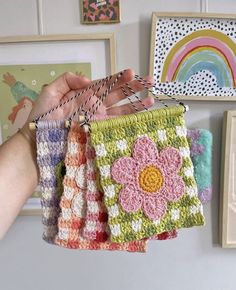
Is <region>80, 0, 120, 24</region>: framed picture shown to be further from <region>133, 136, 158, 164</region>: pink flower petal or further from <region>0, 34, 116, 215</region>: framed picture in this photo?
<region>133, 136, 158, 164</region>: pink flower petal

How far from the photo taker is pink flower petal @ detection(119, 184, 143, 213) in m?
0.53

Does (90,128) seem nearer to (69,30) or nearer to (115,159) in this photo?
(115,159)

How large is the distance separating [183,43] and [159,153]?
50 cm

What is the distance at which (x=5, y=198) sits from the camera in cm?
59

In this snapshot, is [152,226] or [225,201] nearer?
[152,226]

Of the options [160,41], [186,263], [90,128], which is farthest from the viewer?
[186,263]

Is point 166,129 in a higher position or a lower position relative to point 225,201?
higher

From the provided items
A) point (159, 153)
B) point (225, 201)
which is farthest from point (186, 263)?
point (159, 153)

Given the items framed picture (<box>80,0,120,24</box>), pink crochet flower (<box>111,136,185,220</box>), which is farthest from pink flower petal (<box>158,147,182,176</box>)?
framed picture (<box>80,0,120,24</box>)

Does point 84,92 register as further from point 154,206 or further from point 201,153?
point 201,153

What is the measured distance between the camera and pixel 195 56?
0.97m

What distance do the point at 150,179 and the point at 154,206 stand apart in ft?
0.13

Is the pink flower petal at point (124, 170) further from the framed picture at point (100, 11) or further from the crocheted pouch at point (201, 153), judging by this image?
the framed picture at point (100, 11)

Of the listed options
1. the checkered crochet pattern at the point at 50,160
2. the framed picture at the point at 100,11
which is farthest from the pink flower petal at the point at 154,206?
the framed picture at the point at 100,11
